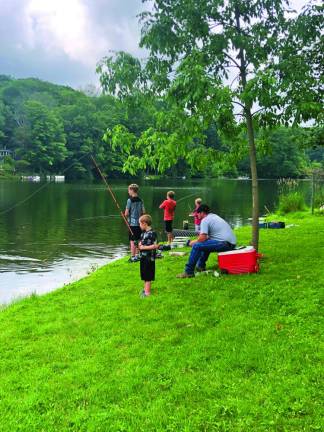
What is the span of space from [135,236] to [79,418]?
821cm

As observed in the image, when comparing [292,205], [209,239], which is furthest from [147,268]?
[292,205]

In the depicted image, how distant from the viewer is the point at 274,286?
8.23 meters

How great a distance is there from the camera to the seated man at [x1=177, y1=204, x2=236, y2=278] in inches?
375

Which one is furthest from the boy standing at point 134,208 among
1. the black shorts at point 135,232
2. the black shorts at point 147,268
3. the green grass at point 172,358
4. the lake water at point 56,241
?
the black shorts at point 147,268

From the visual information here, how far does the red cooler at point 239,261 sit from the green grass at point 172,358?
30cm

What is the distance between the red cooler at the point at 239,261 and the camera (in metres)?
9.40

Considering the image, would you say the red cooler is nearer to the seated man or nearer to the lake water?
the seated man

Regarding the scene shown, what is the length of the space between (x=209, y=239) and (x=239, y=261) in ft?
2.55

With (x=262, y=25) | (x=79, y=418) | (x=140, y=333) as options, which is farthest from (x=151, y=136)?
(x=79, y=418)

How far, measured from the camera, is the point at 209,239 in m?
9.69

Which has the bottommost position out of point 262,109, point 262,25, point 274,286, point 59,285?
point 59,285

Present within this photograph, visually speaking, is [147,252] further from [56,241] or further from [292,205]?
[292,205]

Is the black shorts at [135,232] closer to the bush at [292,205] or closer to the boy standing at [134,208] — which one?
the boy standing at [134,208]

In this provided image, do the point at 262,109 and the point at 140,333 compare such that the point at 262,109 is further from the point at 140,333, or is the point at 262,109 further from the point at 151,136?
the point at 140,333
